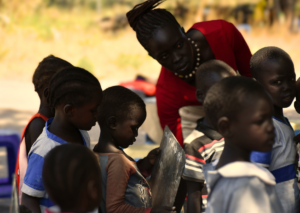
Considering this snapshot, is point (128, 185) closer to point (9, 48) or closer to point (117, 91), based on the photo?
point (117, 91)

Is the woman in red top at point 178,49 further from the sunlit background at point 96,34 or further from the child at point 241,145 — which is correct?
the sunlit background at point 96,34

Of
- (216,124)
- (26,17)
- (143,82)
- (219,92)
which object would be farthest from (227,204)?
(26,17)

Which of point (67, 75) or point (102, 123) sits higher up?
point (67, 75)

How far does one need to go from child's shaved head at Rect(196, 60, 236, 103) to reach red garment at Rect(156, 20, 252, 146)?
0.43 m

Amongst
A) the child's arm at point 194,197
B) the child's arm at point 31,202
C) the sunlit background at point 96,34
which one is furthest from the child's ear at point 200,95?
the sunlit background at point 96,34

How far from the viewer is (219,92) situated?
5.34 ft

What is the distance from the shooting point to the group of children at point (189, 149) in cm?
154

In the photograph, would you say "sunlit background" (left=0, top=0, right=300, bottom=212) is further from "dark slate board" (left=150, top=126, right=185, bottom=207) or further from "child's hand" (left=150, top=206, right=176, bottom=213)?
"child's hand" (left=150, top=206, right=176, bottom=213)

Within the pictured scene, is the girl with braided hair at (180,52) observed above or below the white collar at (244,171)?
above

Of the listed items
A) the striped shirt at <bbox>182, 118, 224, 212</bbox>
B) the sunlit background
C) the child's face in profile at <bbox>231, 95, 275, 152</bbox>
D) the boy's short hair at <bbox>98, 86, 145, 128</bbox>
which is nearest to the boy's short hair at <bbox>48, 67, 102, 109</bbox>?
the boy's short hair at <bbox>98, 86, 145, 128</bbox>

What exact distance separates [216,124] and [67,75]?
2.92ft

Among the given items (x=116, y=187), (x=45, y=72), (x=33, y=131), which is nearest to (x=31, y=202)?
(x=116, y=187)

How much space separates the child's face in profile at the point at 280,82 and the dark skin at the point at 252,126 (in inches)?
25.7

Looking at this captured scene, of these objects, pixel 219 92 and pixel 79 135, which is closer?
pixel 219 92
